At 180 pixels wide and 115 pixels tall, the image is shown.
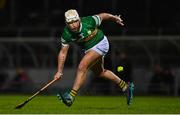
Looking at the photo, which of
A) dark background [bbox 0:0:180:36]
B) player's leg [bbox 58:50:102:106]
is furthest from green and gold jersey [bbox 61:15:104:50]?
dark background [bbox 0:0:180:36]

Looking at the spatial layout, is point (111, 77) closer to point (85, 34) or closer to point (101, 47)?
point (101, 47)

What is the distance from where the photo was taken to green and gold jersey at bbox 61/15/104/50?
49.2ft

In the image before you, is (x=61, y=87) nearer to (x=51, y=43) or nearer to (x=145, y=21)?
(x=51, y=43)

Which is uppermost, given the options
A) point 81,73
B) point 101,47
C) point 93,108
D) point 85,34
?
point 85,34

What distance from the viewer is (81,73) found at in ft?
48.4

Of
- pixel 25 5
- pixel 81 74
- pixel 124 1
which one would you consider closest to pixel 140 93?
pixel 124 1

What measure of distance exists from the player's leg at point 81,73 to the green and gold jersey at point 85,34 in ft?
0.67

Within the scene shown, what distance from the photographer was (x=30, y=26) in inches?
1289

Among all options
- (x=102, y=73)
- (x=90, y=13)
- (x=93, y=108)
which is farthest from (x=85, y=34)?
(x=90, y=13)

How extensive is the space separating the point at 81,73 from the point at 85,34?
2.65 ft

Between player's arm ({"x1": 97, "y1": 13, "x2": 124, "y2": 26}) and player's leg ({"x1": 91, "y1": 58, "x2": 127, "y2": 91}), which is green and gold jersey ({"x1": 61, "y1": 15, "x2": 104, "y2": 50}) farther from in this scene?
player's leg ({"x1": 91, "y1": 58, "x2": 127, "y2": 91})

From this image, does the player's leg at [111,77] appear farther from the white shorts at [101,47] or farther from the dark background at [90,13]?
the dark background at [90,13]

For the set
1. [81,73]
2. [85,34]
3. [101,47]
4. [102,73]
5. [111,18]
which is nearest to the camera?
[81,73]

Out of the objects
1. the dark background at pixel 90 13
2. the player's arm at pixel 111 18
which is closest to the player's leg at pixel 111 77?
the player's arm at pixel 111 18
